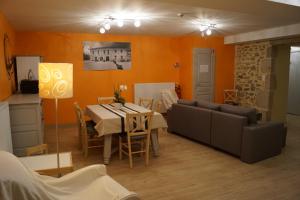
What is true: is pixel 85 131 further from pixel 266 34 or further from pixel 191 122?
pixel 266 34

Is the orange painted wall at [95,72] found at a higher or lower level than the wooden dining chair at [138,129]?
higher

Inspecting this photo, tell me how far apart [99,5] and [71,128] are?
142 inches

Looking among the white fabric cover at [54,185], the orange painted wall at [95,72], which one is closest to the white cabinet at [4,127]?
the white fabric cover at [54,185]

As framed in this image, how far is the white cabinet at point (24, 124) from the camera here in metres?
3.78

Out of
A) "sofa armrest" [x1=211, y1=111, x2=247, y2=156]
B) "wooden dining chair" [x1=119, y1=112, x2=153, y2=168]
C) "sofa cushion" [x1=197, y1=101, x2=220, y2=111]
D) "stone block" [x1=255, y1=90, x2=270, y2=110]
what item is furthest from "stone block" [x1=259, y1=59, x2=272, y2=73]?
"wooden dining chair" [x1=119, y1=112, x2=153, y2=168]

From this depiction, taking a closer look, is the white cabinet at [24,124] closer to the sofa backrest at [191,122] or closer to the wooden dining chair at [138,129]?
the wooden dining chair at [138,129]

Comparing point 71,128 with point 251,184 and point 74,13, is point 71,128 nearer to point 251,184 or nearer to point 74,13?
point 74,13

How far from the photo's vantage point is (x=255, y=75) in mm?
6836

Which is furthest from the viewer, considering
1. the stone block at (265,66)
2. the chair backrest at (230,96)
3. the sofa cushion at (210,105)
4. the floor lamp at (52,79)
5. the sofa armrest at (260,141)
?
the chair backrest at (230,96)

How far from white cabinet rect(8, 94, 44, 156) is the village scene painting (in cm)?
287

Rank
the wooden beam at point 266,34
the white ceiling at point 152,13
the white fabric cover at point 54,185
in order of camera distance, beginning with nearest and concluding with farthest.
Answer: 1. the white fabric cover at point 54,185
2. the white ceiling at point 152,13
3. the wooden beam at point 266,34

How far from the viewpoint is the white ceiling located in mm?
3482

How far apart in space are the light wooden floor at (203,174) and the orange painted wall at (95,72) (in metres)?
2.00

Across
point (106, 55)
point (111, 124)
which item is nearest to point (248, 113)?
point (111, 124)
